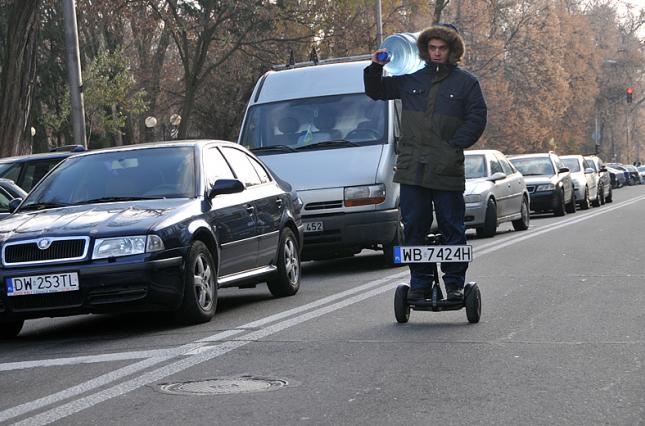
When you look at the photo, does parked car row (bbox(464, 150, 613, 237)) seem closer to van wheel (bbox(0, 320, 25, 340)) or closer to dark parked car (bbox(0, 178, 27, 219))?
dark parked car (bbox(0, 178, 27, 219))

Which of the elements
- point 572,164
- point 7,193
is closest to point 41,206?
point 7,193

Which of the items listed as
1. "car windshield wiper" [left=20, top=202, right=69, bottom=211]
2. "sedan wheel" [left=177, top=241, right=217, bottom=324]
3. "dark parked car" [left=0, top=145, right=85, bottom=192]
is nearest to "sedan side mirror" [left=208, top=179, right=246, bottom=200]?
"sedan wheel" [left=177, top=241, right=217, bottom=324]

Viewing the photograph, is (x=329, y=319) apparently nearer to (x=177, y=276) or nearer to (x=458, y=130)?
(x=177, y=276)

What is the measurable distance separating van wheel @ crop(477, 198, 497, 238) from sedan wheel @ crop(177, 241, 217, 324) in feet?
38.2

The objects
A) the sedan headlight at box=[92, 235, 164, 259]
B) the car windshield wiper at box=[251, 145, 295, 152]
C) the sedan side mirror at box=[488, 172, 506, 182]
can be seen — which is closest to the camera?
the sedan headlight at box=[92, 235, 164, 259]

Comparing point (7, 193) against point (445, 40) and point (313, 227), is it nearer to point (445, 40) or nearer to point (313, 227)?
point (313, 227)

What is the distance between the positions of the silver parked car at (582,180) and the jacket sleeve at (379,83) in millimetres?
25809

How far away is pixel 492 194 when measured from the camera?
71.4ft

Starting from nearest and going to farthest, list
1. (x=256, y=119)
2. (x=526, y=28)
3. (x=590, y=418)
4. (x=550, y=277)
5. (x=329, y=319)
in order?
(x=590, y=418)
(x=329, y=319)
(x=550, y=277)
(x=256, y=119)
(x=526, y=28)

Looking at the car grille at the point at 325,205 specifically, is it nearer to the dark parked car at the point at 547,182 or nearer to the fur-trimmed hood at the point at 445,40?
the fur-trimmed hood at the point at 445,40

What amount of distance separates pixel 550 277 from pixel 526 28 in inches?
2110

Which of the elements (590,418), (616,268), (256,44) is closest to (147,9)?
(256,44)

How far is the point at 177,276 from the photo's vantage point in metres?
9.66

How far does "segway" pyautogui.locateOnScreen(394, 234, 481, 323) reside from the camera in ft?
29.8
